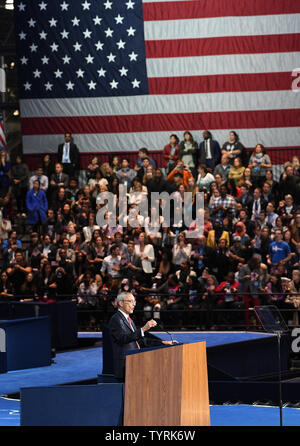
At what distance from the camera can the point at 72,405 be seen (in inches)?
282

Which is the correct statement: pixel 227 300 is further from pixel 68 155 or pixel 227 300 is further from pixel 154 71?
pixel 154 71

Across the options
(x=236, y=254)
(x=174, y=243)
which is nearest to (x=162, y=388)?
(x=236, y=254)

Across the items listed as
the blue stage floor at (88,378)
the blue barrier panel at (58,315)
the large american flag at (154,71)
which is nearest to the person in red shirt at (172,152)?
the large american flag at (154,71)

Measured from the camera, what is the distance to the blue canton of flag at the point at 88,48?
2356cm

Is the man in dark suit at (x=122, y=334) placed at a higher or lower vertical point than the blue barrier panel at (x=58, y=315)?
higher

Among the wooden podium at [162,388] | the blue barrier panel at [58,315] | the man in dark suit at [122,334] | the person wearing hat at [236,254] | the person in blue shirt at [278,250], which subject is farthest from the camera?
the person wearing hat at [236,254]

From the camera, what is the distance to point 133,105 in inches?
930

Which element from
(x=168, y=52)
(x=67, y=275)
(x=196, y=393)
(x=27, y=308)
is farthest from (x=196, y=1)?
(x=196, y=393)

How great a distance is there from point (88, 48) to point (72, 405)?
17.6 m

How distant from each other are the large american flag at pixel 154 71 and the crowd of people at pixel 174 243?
6.30ft

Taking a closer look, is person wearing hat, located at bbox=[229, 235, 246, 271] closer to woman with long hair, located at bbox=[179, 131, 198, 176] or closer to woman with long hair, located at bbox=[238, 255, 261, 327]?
woman with long hair, located at bbox=[238, 255, 261, 327]

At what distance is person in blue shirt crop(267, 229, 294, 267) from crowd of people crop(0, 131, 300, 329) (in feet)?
0.08

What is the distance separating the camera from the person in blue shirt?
1722cm

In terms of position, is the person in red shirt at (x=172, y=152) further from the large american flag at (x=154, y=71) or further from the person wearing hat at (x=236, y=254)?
the person wearing hat at (x=236, y=254)
